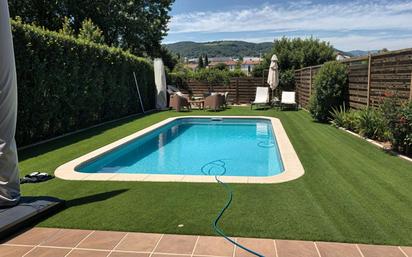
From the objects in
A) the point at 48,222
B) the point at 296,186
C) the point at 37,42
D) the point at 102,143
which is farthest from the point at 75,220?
the point at 37,42

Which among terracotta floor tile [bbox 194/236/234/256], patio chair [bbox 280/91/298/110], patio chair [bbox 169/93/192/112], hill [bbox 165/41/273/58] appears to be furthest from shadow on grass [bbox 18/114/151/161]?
hill [bbox 165/41/273/58]

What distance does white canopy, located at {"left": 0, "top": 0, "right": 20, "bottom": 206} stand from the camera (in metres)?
3.90

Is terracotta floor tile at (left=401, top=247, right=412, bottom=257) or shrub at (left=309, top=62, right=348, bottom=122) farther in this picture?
shrub at (left=309, top=62, right=348, bottom=122)

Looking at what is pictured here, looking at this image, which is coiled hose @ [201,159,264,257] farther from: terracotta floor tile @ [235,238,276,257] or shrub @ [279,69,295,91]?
shrub @ [279,69,295,91]

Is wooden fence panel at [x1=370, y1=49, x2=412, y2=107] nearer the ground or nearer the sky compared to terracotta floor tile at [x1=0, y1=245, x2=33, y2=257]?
nearer the sky

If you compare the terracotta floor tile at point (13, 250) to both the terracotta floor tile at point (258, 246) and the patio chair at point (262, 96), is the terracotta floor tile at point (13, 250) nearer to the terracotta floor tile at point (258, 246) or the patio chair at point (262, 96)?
the terracotta floor tile at point (258, 246)

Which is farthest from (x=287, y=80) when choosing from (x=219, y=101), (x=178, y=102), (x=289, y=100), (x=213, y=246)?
(x=213, y=246)

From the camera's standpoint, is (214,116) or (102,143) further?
(214,116)

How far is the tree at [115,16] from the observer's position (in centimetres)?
2389

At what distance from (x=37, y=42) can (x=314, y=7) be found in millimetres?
14577

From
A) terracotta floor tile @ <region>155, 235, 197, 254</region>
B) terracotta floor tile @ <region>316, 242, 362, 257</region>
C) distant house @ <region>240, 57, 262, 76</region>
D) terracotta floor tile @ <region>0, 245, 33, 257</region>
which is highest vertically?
distant house @ <region>240, 57, 262, 76</region>

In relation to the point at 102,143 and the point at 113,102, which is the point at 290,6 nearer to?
the point at 113,102

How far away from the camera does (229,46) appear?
192 m

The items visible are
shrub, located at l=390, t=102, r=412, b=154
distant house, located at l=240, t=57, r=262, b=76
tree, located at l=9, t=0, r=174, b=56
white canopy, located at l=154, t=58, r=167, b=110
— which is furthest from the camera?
distant house, located at l=240, t=57, r=262, b=76
